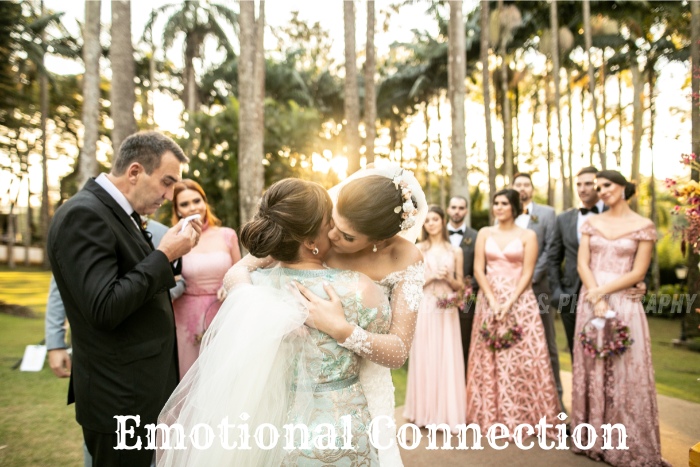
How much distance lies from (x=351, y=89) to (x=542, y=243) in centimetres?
523

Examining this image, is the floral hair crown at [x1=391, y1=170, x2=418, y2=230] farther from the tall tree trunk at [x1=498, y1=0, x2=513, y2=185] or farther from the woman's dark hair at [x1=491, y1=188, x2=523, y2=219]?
the tall tree trunk at [x1=498, y1=0, x2=513, y2=185]

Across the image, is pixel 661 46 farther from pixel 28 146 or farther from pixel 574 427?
pixel 28 146

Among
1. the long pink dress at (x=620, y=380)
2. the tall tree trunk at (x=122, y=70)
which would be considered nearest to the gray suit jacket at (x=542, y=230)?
the long pink dress at (x=620, y=380)

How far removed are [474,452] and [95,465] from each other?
3191mm

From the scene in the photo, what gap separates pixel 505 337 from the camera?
4578mm

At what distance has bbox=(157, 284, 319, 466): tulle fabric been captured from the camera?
65.0 inches

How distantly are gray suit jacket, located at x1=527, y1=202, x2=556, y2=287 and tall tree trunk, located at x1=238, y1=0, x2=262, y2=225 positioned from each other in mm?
4667

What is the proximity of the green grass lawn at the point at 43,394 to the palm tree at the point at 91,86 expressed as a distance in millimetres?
3165

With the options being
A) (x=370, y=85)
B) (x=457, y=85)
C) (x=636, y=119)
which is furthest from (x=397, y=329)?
(x=636, y=119)

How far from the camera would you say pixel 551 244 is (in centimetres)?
530

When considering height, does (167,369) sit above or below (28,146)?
below

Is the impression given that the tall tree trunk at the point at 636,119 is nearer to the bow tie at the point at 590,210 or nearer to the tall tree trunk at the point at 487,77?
the tall tree trunk at the point at 487,77

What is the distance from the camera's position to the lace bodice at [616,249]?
393 cm

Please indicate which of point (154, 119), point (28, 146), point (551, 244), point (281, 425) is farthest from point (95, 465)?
point (28, 146)
